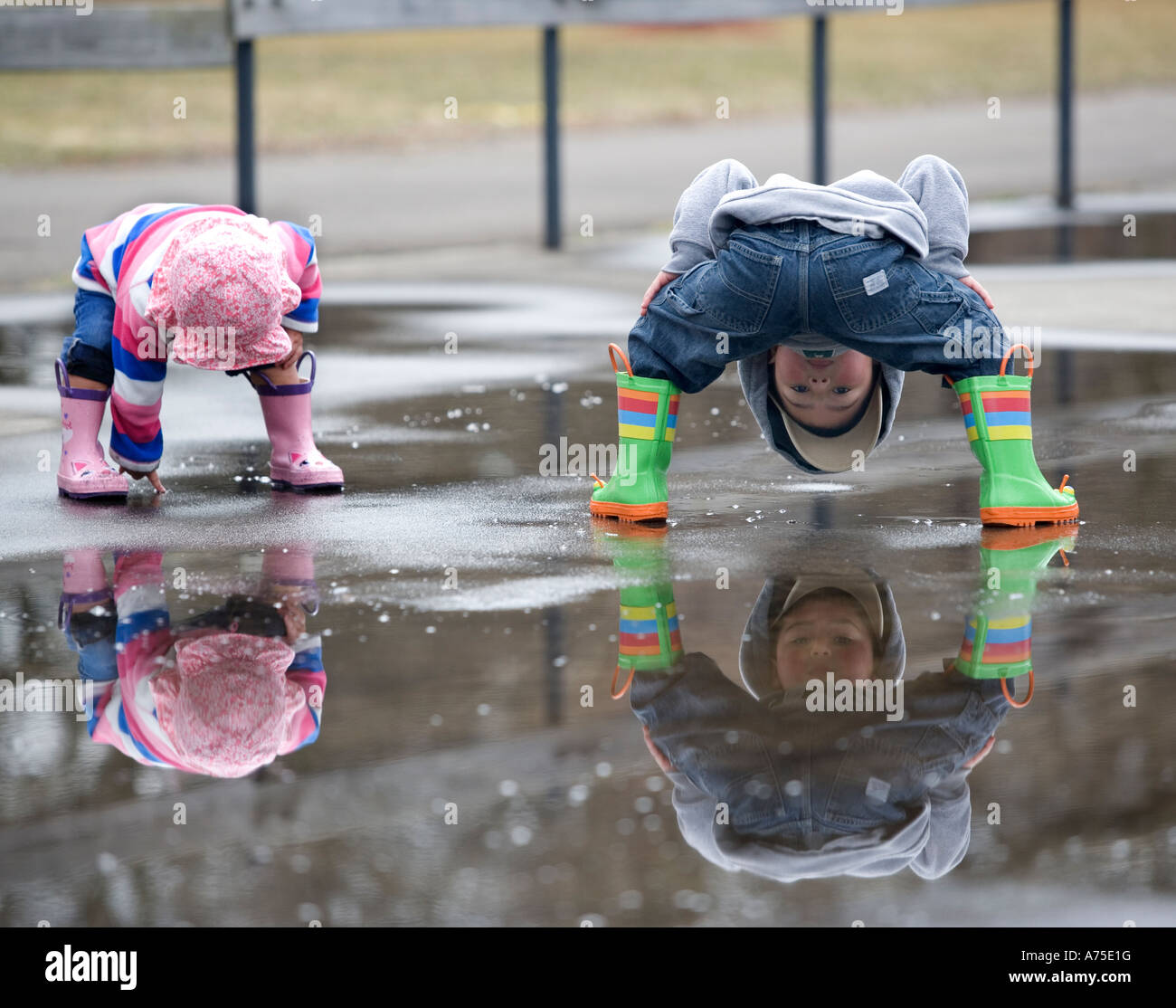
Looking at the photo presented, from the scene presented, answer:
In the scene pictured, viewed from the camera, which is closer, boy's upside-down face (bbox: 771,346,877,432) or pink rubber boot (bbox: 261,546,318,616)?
pink rubber boot (bbox: 261,546,318,616)

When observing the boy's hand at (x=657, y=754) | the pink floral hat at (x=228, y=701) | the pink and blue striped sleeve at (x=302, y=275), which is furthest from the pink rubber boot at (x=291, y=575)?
the boy's hand at (x=657, y=754)

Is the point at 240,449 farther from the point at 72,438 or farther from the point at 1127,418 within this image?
the point at 1127,418

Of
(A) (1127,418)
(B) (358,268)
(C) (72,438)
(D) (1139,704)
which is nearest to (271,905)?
(D) (1139,704)

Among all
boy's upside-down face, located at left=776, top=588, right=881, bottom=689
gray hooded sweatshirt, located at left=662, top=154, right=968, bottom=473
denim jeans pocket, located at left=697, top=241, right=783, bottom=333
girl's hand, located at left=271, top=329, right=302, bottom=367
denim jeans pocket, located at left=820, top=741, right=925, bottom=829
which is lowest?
denim jeans pocket, located at left=820, top=741, right=925, bottom=829

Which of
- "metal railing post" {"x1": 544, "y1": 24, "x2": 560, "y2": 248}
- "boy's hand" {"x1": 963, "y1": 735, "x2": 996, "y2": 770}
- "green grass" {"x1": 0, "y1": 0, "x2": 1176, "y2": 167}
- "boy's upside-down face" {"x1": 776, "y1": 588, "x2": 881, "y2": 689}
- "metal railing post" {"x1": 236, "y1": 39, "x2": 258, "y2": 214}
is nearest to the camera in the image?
"boy's hand" {"x1": 963, "y1": 735, "x2": 996, "y2": 770}

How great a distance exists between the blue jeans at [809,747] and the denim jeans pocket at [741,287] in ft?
4.36

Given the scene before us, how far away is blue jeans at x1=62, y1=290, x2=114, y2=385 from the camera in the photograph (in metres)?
6.17

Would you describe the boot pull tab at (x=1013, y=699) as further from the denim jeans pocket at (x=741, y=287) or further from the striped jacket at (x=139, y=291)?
the striped jacket at (x=139, y=291)

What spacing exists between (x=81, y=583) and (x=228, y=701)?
3.74ft

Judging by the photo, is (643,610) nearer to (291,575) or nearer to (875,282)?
(291,575)

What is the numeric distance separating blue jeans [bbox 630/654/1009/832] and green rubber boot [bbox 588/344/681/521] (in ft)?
4.55

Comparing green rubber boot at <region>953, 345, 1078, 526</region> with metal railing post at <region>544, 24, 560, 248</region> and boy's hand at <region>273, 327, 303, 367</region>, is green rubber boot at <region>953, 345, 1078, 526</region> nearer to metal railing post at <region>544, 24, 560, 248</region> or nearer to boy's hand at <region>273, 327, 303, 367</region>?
boy's hand at <region>273, 327, 303, 367</region>

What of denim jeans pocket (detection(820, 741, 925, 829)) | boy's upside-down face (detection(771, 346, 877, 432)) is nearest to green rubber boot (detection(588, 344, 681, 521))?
boy's upside-down face (detection(771, 346, 877, 432))

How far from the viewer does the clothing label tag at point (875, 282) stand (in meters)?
5.20
